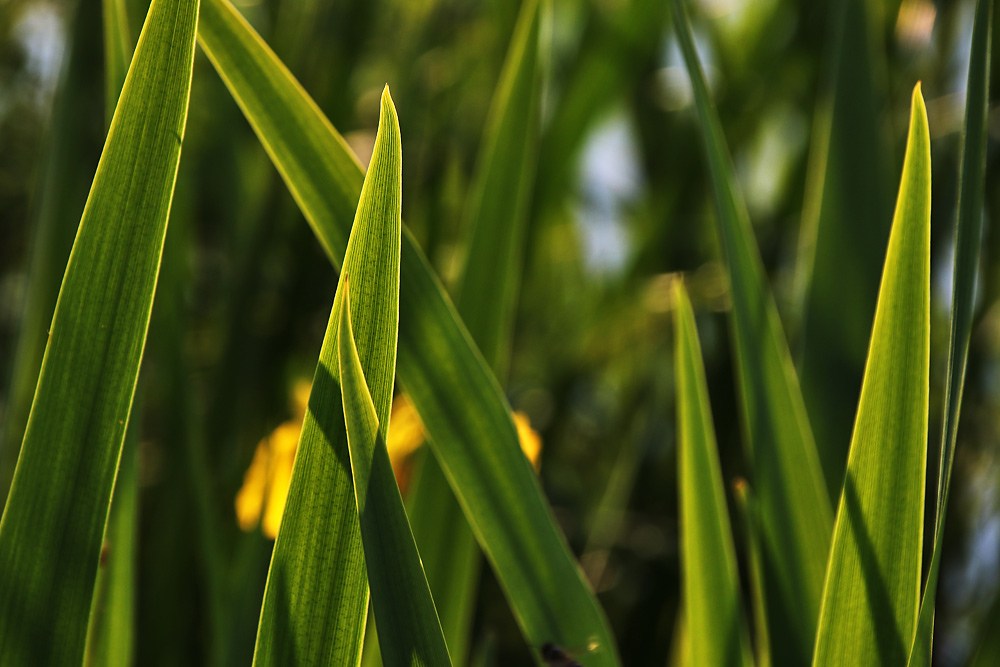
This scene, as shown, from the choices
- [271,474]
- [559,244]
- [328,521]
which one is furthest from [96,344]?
[559,244]

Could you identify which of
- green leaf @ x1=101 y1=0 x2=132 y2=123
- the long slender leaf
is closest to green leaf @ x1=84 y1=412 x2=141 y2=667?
the long slender leaf

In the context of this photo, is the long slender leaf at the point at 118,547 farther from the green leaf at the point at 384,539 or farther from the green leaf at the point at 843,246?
the green leaf at the point at 843,246

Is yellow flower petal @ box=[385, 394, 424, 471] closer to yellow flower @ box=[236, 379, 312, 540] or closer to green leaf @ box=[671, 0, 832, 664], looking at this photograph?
yellow flower @ box=[236, 379, 312, 540]

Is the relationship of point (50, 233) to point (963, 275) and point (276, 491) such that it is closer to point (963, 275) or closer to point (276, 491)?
point (276, 491)

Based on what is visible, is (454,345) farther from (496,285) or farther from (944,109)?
(944,109)

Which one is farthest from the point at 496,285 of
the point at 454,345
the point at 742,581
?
the point at 742,581

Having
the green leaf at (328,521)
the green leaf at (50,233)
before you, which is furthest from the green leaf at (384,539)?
the green leaf at (50,233)
